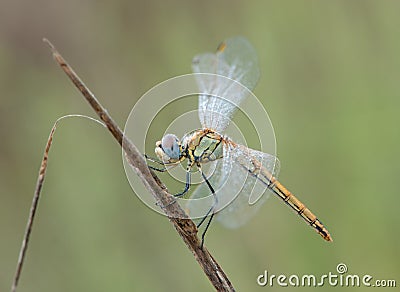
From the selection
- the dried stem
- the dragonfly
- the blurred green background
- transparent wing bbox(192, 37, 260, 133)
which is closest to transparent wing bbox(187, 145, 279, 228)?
the dragonfly

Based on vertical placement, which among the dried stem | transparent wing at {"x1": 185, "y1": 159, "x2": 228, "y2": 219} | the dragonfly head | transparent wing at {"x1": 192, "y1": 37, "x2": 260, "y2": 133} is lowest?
the dried stem

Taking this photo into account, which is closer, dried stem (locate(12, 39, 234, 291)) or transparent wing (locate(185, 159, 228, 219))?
dried stem (locate(12, 39, 234, 291))

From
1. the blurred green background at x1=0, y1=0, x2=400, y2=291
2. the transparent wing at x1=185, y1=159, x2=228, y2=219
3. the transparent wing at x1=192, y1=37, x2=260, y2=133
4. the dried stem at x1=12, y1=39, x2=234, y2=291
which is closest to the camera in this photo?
the dried stem at x1=12, y1=39, x2=234, y2=291

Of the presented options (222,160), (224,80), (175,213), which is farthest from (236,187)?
(175,213)

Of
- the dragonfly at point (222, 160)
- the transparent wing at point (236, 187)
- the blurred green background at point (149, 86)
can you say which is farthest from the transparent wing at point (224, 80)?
the blurred green background at point (149, 86)

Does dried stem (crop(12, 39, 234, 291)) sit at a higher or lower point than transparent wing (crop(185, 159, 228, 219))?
lower

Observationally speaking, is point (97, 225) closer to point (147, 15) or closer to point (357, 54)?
point (147, 15)

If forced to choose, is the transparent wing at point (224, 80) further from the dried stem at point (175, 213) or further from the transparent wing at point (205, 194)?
the dried stem at point (175, 213)

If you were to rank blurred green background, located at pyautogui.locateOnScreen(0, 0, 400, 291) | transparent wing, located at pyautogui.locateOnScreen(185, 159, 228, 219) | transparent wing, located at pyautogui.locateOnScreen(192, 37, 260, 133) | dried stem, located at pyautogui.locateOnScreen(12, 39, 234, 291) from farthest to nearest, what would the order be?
blurred green background, located at pyautogui.locateOnScreen(0, 0, 400, 291), transparent wing, located at pyautogui.locateOnScreen(192, 37, 260, 133), transparent wing, located at pyautogui.locateOnScreen(185, 159, 228, 219), dried stem, located at pyautogui.locateOnScreen(12, 39, 234, 291)

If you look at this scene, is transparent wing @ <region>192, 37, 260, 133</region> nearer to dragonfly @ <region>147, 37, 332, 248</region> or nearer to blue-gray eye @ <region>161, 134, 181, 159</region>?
dragonfly @ <region>147, 37, 332, 248</region>
